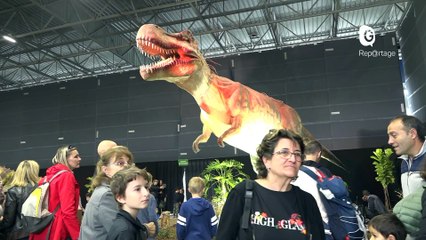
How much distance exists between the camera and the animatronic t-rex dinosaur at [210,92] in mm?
4884

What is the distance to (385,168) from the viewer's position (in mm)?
7867

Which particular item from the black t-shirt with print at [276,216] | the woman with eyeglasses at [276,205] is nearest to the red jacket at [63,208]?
the woman with eyeglasses at [276,205]

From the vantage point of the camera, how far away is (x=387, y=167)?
309 inches

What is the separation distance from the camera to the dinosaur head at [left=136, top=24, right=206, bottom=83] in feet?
15.4

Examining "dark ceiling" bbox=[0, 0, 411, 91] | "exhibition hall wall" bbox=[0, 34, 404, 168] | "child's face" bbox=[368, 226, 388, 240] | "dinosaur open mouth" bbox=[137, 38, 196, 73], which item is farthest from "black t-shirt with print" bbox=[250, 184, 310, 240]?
"dark ceiling" bbox=[0, 0, 411, 91]

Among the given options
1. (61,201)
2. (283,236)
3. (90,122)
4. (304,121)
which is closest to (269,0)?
(304,121)

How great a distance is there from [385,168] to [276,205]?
7232 millimetres

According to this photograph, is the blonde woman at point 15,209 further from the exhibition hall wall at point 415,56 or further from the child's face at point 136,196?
the exhibition hall wall at point 415,56

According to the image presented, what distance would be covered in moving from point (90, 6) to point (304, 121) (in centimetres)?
584

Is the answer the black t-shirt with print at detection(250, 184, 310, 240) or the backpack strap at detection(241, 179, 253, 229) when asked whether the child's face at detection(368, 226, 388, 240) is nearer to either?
the black t-shirt with print at detection(250, 184, 310, 240)

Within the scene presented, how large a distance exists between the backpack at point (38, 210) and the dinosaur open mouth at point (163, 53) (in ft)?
7.99

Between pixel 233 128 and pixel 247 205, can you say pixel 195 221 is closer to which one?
pixel 247 205

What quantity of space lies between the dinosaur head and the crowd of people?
2042mm
